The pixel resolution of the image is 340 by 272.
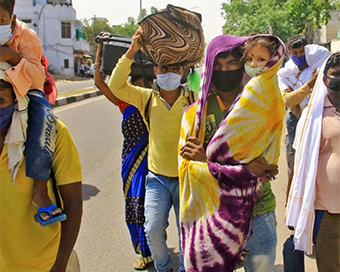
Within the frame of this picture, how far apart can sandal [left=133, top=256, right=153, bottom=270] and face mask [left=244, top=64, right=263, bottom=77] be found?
209 centimetres

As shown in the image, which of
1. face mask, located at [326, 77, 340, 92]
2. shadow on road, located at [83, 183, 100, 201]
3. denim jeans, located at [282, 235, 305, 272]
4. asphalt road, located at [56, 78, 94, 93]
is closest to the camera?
face mask, located at [326, 77, 340, 92]

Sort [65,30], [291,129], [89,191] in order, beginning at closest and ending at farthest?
[291,129] → [89,191] → [65,30]

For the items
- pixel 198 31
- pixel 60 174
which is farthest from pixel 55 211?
pixel 198 31

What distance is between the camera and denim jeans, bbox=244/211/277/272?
2.60 meters

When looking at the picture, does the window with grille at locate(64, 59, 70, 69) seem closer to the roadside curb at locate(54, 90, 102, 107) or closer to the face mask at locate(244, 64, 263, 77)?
the roadside curb at locate(54, 90, 102, 107)

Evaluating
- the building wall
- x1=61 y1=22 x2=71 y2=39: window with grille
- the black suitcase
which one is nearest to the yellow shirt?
the black suitcase

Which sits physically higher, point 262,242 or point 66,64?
point 262,242

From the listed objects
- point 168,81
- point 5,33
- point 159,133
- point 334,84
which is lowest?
point 159,133

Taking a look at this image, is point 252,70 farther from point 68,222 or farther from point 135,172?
point 135,172

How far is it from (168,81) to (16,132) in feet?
5.47

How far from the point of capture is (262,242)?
2.60 m

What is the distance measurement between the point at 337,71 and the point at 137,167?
1.80 m

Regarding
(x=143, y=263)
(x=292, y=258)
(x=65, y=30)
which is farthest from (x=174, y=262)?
(x=65, y=30)

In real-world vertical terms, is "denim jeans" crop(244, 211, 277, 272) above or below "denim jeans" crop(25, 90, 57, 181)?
below
